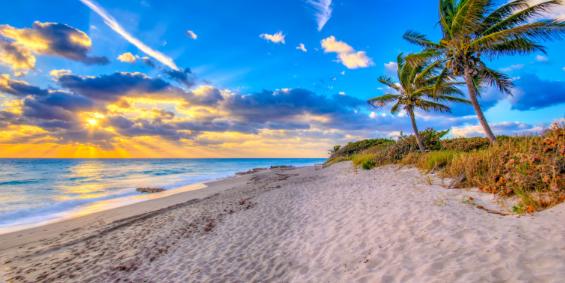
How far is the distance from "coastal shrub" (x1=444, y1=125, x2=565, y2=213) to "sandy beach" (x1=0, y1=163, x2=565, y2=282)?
437mm

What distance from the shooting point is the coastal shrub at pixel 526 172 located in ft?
17.8

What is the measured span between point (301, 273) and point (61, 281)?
5154mm

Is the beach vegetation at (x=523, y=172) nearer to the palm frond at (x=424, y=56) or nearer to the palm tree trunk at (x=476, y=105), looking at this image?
the palm tree trunk at (x=476, y=105)

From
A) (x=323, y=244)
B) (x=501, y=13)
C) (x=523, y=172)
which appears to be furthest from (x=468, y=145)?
(x=323, y=244)

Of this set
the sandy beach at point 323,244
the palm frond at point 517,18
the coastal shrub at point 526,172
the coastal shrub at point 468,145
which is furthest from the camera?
the coastal shrub at point 468,145

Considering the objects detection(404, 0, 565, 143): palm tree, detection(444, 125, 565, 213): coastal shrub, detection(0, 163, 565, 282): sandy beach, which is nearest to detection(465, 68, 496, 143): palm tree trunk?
detection(404, 0, 565, 143): palm tree

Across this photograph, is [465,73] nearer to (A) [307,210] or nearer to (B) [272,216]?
(A) [307,210]

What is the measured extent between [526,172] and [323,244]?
5695 mm

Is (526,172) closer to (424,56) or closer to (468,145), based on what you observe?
(424,56)

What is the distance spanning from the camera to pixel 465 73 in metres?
13.1

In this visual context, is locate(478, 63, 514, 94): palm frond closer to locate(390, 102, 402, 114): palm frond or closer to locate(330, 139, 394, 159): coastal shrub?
locate(390, 102, 402, 114): palm frond

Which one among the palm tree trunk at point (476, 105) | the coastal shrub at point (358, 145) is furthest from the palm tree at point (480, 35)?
the coastal shrub at point (358, 145)

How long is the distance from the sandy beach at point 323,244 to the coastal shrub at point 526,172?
1.43 ft

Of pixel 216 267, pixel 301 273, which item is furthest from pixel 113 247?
pixel 301 273
